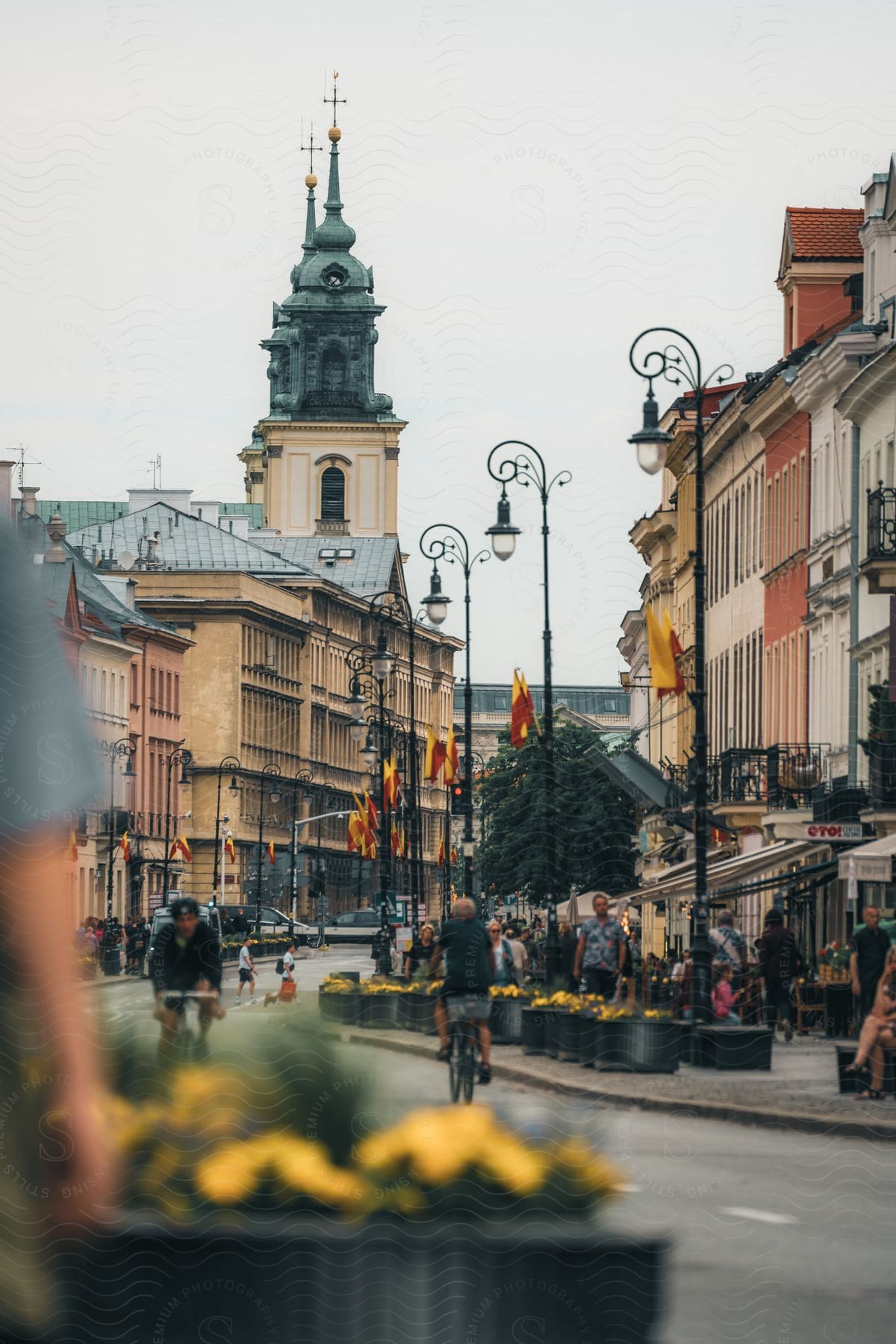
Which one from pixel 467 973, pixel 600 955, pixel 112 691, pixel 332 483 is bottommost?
pixel 600 955

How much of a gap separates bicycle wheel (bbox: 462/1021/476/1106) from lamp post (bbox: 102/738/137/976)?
9.19ft

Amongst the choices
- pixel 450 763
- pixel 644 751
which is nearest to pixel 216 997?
pixel 450 763

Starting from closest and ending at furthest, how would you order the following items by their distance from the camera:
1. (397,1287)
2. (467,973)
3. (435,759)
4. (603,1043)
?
(397,1287) < (467,973) < (603,1043) < (435,759)

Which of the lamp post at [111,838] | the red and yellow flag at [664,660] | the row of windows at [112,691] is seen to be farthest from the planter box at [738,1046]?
the row of windows at [112,691]

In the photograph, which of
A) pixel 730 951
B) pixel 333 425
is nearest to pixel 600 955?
pixel 730 951

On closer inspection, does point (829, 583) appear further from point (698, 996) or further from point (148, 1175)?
point (148, 1175)

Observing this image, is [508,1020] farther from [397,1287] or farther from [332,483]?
[332,483]

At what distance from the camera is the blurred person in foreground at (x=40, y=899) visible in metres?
4.86

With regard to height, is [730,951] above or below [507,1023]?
above

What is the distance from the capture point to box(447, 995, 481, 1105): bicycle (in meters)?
21.0

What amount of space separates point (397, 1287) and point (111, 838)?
1.52m

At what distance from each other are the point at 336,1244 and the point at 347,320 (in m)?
173

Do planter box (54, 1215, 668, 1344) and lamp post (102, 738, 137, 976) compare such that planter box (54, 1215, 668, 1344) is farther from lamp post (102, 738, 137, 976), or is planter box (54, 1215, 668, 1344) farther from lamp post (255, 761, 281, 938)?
lamp post (255, 761, 281, 938)

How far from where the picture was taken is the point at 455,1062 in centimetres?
2123
